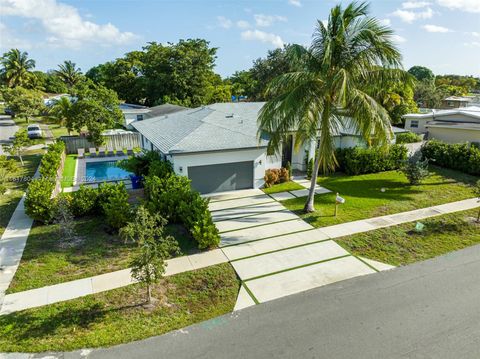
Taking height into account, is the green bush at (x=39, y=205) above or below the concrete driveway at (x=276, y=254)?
above

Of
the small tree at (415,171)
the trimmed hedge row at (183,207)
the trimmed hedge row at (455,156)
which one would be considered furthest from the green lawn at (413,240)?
the trimmed hedge row at (455,156)

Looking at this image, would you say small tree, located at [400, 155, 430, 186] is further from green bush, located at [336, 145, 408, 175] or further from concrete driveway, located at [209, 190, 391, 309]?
concrete driveway, located at [209, 190, 391, 309]

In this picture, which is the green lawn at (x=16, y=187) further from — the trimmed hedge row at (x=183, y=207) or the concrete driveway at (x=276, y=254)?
the concrete driveway at (x=276, y=254)

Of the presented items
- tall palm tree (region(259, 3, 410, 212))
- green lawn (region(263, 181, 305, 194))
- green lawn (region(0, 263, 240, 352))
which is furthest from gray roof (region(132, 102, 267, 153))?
green lawn (region(0, 263, 240, 352))

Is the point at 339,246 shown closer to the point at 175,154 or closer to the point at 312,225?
the point at 312,225

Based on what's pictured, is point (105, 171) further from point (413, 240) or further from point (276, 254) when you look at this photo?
point (413, 240)
